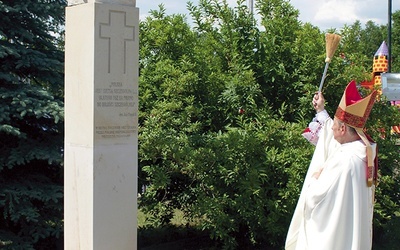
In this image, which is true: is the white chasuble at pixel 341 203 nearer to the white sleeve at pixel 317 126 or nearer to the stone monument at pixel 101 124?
the white sleeve at pixel 317 126

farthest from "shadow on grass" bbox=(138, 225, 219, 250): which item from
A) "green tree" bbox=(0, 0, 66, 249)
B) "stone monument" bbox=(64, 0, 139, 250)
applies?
"stone monument" bbox=(64, 0, 139, 250)

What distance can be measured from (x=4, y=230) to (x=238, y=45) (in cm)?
385

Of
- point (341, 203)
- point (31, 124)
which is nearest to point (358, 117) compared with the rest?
point (341, 203)

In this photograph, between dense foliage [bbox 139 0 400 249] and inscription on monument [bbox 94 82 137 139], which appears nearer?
inscription on monument [bbox 94 82 137 139]

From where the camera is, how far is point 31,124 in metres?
7.41

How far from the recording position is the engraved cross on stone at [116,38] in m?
5.56

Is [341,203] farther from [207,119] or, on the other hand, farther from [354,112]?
[207,119]

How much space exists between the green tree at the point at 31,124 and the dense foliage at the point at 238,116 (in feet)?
3.76

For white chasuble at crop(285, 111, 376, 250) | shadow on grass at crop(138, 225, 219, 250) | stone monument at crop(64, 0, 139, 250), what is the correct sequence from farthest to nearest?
1. shadow on grass at crop(138, 225, 219, 250)
2. stone monument at crop(64, 0, 139, 250)
3. white chasuble at crop(285, 111, 376, 250)

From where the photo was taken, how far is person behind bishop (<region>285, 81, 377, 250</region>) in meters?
4.51

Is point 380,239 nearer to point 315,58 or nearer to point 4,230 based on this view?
point 315,58

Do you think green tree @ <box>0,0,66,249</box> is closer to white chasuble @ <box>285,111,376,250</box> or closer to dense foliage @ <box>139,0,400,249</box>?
dense foliage @ <box>139,0,400,249</box>

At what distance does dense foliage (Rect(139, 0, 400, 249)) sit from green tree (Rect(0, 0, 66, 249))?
115cm

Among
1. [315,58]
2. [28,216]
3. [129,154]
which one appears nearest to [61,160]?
[28,216]
